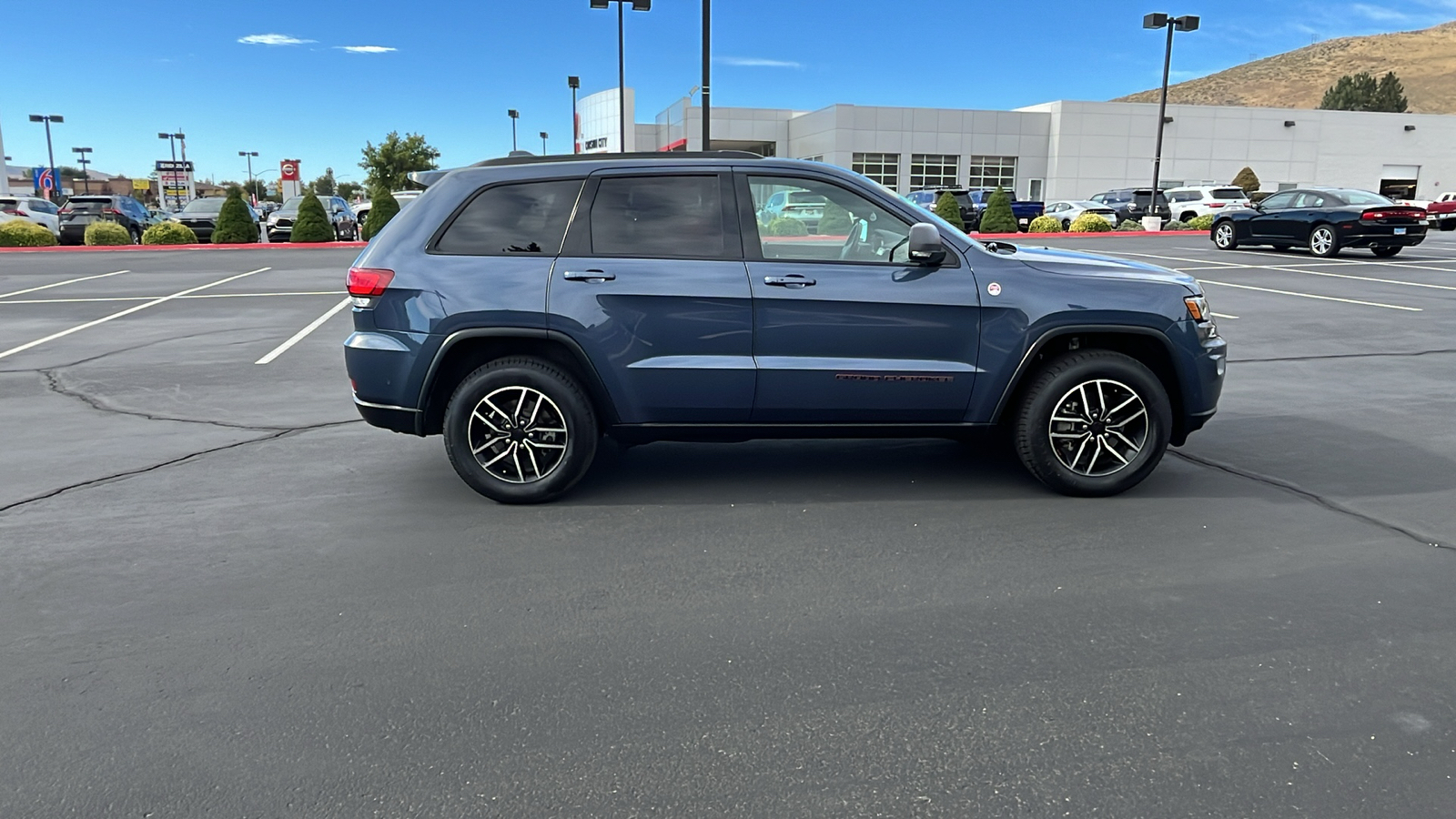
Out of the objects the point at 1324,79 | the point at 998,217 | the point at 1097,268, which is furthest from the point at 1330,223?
the point at 1324,79

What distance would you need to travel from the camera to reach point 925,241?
491cm

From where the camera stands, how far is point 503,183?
532 centimetres

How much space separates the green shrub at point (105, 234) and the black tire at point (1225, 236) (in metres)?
29.1

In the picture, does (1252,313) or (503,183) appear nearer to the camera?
(503,183)

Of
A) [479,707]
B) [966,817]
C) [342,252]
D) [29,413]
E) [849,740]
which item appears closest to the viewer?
[966,817]

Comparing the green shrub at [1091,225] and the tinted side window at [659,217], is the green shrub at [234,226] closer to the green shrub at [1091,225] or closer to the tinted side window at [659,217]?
Result: the green shrub at [1091,225]

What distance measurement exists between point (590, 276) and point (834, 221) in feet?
4.37

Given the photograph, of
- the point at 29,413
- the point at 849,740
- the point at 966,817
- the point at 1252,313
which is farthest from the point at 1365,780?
the point at 1252,313

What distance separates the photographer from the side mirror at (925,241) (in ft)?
16.0

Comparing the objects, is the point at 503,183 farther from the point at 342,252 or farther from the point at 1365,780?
the point at 342,252

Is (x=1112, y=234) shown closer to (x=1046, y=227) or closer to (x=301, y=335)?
(x=1046, y=227)

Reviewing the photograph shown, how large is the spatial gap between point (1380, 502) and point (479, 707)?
4.77 m

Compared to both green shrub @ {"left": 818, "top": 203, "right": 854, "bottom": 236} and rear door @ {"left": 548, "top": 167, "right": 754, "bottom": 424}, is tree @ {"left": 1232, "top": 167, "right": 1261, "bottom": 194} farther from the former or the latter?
rear door @ {"left": 548, "top": 167, "right": 754, "bottom": 424}

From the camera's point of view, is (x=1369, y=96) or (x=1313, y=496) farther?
(x=1369, y=96)
